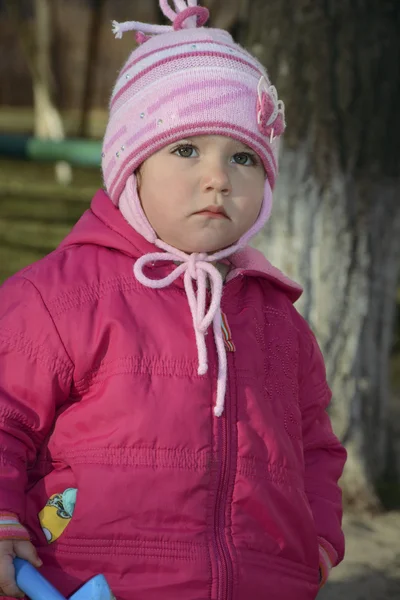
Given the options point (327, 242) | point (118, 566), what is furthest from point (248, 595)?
point (327, 242)

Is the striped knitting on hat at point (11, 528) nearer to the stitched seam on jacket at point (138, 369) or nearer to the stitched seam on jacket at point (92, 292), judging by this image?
the stitched seam on jacket at point (138, 369)

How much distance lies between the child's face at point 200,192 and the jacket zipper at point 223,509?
1.08ft

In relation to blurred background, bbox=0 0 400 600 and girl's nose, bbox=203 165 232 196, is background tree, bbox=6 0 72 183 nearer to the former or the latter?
blurred background, bbox=0 0 400 600

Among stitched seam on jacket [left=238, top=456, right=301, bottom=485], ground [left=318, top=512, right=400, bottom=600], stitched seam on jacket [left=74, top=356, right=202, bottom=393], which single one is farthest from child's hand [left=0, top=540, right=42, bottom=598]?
ground [left=318, top=512, right=400, bottom=600]

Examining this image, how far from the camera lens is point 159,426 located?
1.73 metres

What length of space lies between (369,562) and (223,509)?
155 centimetres

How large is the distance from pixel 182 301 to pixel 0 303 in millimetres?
339

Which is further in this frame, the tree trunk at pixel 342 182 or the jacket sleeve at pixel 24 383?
the tree trunk at pixel 342 182

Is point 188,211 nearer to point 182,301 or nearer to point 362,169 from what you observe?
point 182,301

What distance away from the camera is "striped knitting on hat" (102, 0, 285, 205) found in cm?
184

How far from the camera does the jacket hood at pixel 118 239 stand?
1885mm

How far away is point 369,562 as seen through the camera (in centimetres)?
314

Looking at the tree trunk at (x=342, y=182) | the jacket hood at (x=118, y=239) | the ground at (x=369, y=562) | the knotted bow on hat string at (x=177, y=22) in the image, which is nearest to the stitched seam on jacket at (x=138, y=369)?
the jacket hood at (x=118, y=239)

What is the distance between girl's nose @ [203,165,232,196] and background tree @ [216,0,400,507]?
1.42 metres
